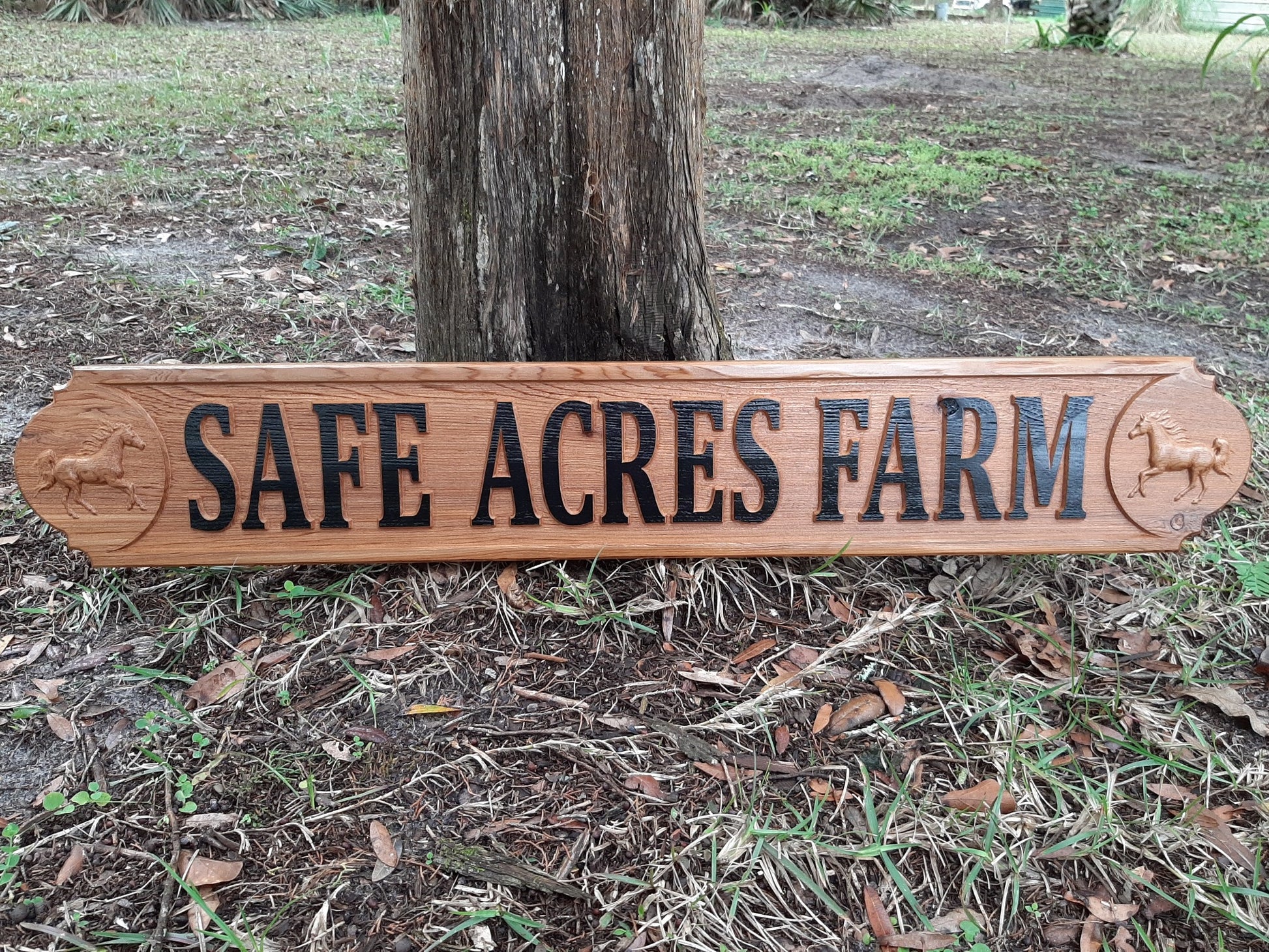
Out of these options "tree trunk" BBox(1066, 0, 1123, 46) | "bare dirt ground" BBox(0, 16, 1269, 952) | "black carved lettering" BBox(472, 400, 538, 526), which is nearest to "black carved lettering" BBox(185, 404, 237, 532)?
"bare dirt ground" BBox(0, 16, 1269, 952)

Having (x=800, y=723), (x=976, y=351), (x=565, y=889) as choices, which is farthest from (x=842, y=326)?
(x=565, y=889)

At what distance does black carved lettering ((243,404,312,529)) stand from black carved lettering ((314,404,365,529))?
52mm

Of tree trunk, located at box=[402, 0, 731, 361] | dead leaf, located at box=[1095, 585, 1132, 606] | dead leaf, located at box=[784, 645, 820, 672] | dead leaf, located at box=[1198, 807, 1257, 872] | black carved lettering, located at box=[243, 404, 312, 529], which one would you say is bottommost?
dead leaf, located at box=[1198, 807, 1257, 872]

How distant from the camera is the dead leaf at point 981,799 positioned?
155cm

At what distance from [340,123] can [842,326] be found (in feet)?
11.6

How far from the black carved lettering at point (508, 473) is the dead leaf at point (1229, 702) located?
54.0 inches

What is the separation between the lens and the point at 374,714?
1.70 m

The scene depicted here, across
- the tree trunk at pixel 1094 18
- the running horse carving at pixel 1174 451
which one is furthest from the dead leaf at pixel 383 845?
the tree trunk at pixel 1094 18

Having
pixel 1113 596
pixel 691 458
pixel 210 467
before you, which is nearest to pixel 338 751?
pixel 210 467

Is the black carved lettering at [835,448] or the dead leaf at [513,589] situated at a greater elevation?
the black carved lettering at [835,448]

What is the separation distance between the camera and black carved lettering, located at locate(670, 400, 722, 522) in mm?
1922

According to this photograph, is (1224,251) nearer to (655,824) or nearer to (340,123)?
(655,824)

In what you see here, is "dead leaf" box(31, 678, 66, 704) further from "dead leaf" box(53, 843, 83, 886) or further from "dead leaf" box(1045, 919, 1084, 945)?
"dead leaf" box(1045, 919, 1084, 945)

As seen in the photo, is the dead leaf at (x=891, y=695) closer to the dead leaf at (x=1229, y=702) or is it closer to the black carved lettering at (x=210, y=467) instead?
the dead leaf at (x=1229, y=702)
